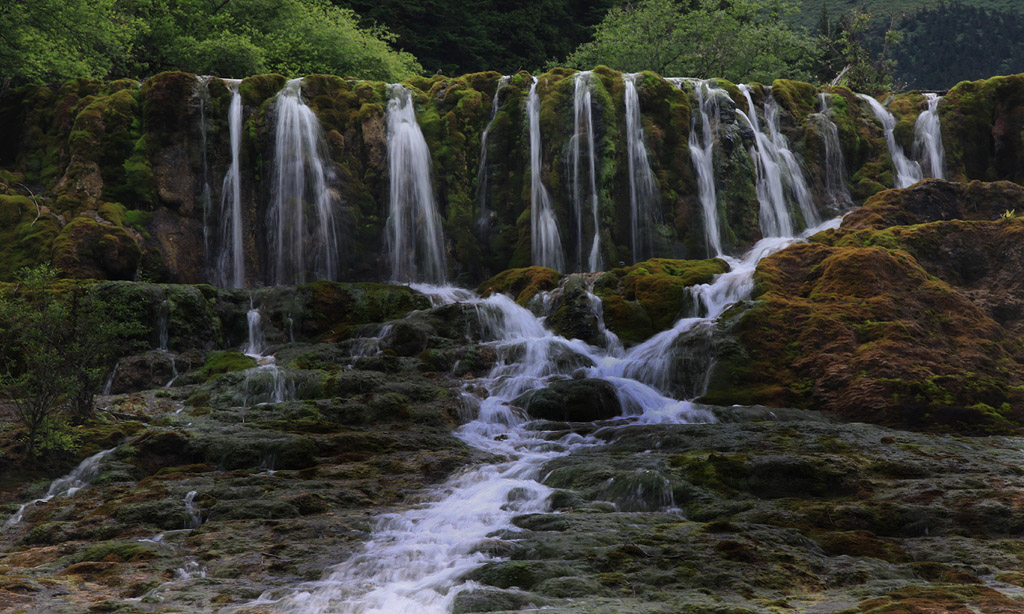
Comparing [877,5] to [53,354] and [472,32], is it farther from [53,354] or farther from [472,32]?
[53,354]

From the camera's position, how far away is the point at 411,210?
22109mm

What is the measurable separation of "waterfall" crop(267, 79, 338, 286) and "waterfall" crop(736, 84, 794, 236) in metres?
12.5

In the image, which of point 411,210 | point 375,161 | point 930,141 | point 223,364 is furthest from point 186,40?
point 930,141

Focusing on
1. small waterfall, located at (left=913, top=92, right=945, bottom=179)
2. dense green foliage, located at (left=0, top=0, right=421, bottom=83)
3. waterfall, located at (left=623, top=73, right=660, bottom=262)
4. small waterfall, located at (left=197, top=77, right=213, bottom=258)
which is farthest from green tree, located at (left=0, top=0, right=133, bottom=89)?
small waterfall, located at (left=913, top=92, right=945, bottom=179)

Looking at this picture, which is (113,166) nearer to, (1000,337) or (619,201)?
(619,201)

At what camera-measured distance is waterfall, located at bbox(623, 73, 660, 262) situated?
21.5 m

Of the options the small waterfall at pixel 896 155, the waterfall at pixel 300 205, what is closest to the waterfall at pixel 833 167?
the small waterfall at pixel 896 155

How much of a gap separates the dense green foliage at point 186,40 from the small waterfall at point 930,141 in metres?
18.9

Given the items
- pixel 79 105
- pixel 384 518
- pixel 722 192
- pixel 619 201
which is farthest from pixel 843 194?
pixel 79 105

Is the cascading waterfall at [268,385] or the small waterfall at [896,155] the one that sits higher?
the small waterfall at [896,155]

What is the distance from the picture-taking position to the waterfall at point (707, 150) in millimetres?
22016

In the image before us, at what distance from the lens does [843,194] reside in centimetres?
2423

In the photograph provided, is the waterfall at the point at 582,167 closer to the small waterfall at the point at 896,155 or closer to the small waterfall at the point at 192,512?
the small waterfall at the point at 896,155

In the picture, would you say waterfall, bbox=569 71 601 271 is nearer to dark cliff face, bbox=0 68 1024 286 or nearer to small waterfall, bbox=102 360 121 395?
dark cliff face, bbox=0 68 1024 286
